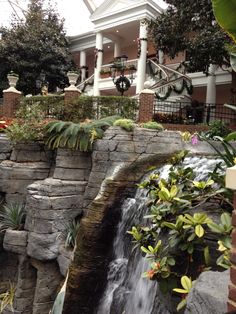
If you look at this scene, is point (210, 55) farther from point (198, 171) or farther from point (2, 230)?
point (2, 230)

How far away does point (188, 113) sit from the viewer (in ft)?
59.0

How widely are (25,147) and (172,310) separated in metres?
7.83

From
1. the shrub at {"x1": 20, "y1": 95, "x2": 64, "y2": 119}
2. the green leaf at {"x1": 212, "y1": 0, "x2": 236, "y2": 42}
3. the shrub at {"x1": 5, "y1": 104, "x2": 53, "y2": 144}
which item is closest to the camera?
the green leaf at {"x1": 212, "y1": 0, "x2": 236, "y2": 42}

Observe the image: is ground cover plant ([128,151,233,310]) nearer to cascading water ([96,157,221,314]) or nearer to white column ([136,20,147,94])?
cascading water ([96,157,221,314])

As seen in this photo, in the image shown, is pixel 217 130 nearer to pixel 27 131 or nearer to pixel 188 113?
pixel 188 113

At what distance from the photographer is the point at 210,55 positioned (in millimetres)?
13750

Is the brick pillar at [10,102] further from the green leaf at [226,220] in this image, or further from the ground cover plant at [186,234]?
the green leaf at [226,220]

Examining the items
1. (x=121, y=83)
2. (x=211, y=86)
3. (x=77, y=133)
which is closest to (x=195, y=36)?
(x=121, y=83)

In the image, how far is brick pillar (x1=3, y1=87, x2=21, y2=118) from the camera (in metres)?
15.2

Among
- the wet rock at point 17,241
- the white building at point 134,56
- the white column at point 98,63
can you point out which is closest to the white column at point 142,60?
the white building at point 134,56

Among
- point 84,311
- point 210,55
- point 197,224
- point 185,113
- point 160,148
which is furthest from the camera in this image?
point 185,113

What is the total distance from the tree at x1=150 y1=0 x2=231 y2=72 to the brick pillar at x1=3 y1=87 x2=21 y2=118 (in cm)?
709

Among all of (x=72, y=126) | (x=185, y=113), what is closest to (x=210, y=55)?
(x=185, y=113)

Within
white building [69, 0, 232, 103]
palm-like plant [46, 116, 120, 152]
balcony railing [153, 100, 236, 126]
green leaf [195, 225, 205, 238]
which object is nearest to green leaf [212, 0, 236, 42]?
green leaf [195, 225, 205, 238]
